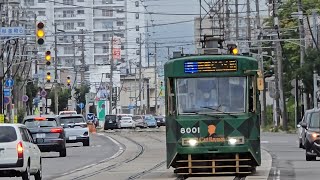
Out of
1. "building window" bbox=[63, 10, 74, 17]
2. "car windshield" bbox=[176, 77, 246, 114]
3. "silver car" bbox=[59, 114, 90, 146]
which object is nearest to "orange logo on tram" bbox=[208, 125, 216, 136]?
"car windshield" bbox=[176, 77, 246, 114]

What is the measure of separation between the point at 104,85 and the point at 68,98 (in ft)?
78.1

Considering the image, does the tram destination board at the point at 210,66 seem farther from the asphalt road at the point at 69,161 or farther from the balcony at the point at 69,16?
the balcony at the point at 69,16

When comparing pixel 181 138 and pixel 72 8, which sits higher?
pixel 72 8

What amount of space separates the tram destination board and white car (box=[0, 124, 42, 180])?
4724mm

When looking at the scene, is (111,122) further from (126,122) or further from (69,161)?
(69,161)

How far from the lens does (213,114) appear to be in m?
26.1

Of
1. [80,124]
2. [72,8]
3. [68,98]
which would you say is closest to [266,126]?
[80,124]

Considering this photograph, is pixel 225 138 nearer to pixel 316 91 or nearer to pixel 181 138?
pixel 181 138

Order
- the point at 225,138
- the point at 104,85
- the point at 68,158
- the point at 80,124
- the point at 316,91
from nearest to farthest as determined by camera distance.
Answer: the point at 225,138 → the point at 68,158 → the point at 80,124 → the point at 316,91 → the point at 104,85

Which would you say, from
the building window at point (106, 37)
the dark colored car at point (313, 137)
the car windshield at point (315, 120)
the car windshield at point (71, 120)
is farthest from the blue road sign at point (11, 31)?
the building window at point (106, 37)

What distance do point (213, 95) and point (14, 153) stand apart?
5405mm

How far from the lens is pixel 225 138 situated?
86.0 feet

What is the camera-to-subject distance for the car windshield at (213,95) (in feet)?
86.0

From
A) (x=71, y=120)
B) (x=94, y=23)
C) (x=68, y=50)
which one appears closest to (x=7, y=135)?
(x=71, y=120)
